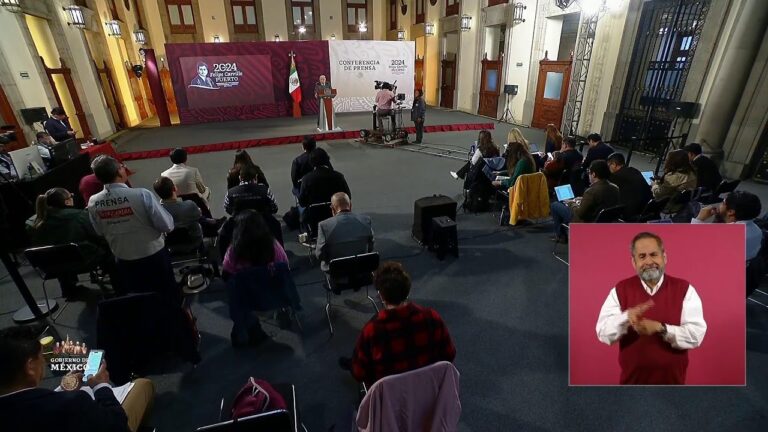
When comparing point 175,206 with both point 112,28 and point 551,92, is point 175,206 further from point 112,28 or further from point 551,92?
point 112,28

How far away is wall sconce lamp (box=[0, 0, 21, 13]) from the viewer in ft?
21.2

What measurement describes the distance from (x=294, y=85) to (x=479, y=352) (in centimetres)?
1265

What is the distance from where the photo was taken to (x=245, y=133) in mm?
10734

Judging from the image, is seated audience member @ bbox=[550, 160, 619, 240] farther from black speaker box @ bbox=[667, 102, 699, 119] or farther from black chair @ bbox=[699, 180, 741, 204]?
black speaker box @ bbox=[667, 102, 699, 119]

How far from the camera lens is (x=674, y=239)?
1.10 m

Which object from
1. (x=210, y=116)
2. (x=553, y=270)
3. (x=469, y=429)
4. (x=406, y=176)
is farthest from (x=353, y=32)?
(x=469, y=429)

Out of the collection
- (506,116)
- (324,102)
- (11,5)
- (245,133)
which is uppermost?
(11,5)

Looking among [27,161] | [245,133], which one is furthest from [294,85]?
[27,161]

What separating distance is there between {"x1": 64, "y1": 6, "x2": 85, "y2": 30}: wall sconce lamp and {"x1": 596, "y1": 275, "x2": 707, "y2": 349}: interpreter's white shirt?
12299 millimetres

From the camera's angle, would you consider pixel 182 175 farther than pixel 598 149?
No

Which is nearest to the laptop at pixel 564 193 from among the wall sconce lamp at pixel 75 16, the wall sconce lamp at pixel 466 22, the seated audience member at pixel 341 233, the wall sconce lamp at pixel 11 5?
the seated audience member at pixel 341 233

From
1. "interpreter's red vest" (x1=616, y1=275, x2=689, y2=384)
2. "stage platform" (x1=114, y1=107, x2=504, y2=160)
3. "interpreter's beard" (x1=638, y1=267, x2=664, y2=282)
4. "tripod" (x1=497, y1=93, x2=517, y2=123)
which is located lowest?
"stage platform" (x1=114, y1=107, x2=504, y2=160)

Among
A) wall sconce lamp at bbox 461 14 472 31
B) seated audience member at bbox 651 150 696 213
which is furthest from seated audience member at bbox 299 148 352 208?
wall sconce lamp at bbox 461 14 472 31

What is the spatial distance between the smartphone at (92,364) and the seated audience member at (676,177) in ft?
16.0
